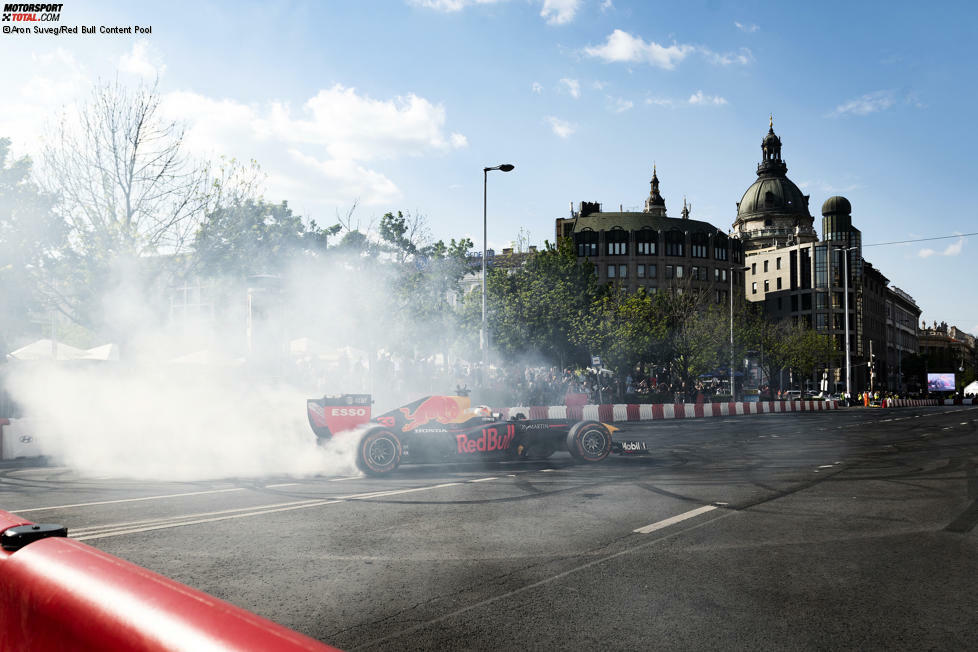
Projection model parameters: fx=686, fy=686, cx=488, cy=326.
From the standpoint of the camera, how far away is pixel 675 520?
22.7ft

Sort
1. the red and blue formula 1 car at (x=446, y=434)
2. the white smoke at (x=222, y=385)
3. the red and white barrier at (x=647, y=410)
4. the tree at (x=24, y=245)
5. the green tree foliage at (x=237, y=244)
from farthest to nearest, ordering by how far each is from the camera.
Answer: the red and white barrier at (x=647, y=410)
the green tree foliage at (x=237, y=244)
the tree at (x=24, y=245)
the white smoke at (x=222, y=385)
the red and blue formula 1 car at (x=446, y=434)

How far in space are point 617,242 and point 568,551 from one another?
98333 millimetres

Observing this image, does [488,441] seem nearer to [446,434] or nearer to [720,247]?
[446,434]

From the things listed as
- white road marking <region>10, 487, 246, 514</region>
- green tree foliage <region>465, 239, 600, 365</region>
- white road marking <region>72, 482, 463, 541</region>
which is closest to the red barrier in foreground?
white road marking <region>72, 482, 463, 541</region>

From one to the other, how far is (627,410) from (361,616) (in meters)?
25.1

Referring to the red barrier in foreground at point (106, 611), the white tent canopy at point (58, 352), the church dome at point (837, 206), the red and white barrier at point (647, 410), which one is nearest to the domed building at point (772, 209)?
the church dome at point (837, 206)

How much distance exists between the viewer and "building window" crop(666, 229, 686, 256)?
102 metres

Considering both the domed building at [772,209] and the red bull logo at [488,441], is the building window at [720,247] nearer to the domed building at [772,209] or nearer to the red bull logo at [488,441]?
the domed building at [772,209]

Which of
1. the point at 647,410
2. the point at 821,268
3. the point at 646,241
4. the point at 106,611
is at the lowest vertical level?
the point at 647,410

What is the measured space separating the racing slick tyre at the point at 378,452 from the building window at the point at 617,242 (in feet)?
306

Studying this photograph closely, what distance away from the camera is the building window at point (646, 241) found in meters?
101

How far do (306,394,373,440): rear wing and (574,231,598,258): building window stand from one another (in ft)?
300

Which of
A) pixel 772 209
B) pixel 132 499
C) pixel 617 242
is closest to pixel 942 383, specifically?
pixel 617 242

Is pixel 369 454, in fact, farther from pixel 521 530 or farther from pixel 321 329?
pixel 321 329
